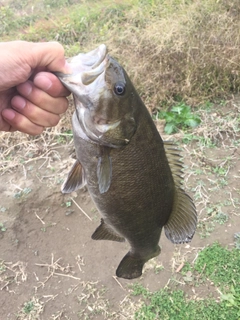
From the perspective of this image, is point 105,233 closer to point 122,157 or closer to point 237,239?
point 122,157

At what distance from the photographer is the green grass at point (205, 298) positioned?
2.64 m

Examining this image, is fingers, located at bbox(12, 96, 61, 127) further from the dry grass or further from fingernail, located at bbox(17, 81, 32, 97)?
the dry grass

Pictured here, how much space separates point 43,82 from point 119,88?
0.32m

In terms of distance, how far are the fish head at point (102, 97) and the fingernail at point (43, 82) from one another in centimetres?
6

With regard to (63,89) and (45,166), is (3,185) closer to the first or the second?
(45,166)

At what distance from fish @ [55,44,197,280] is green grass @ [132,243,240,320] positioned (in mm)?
1192

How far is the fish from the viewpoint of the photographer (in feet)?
4.51

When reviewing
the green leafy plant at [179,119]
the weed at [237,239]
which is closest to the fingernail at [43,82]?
the weed at [237,239]

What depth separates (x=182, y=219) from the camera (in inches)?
66.9

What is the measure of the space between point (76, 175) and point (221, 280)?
174 cm

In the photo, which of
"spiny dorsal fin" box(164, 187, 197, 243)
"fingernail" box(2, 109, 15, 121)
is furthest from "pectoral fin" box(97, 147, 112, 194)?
"fingernail" box(2, 109, 15, 121)

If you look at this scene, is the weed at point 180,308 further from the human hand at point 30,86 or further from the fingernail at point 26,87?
the fingernail at point 26,87

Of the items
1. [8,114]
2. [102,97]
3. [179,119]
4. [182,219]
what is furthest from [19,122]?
[179,119]

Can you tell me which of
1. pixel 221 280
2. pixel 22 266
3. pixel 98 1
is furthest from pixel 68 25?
pixel 221 280
